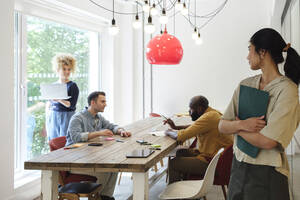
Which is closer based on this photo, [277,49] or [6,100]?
[277,49]

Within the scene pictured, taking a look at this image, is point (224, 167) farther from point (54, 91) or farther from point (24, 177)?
point (24, 177)

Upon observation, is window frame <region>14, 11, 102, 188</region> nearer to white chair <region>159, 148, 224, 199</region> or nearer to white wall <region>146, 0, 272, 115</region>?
white chair <region>159, 148, 224, 199</region>

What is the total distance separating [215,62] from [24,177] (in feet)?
12.3

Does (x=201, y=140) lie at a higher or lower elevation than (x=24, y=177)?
higher

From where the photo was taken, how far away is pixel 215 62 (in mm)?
6480

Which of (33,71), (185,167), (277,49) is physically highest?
(33,71)

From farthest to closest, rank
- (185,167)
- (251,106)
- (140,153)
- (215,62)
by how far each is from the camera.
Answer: (215,62), (185,167), (140,153), (251,106)

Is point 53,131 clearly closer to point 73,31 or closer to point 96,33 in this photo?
point 73,31

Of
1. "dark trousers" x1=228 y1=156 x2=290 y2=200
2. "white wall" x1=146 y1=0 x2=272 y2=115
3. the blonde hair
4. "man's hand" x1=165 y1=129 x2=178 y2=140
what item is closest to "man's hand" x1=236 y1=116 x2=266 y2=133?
"dark trousers" x1=228 y1=156 x2=290 y2=200

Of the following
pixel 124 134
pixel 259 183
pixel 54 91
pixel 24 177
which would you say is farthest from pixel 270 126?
pixel 24 177

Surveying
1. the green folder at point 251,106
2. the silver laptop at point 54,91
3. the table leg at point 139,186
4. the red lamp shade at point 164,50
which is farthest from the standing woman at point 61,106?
the green folder at point 251,106

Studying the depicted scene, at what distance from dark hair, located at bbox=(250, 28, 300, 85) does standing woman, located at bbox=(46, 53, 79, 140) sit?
326 centimetres

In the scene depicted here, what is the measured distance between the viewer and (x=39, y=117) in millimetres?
4797

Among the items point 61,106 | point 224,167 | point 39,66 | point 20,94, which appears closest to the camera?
point 224,167
